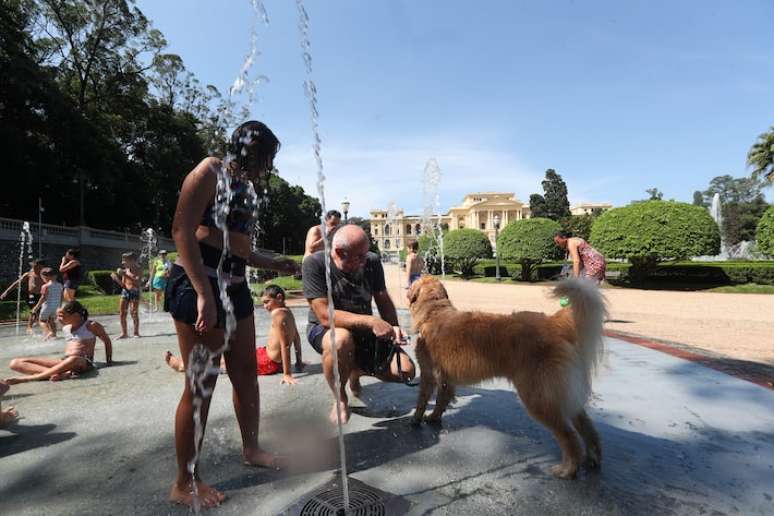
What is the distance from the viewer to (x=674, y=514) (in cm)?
214

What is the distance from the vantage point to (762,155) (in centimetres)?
3975

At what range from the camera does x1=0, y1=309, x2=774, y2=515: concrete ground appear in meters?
2.27

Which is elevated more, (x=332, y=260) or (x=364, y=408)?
(x=332, y=260)

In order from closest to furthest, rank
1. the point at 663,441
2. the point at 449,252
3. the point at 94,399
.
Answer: the point at 663,441
the point at 94,399
the point at 449,252

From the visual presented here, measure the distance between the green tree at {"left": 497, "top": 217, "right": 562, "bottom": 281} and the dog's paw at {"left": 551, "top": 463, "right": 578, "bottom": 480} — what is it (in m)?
30.2

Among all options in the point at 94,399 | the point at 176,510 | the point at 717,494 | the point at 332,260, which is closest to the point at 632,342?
the point at 717,494

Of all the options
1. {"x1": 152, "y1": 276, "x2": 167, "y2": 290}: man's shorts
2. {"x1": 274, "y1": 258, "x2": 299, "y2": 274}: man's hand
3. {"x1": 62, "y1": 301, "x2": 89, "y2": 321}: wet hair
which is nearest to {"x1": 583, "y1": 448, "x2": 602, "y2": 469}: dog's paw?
{"x1": 274, "y1": 258, "x2": 299, "y2": 274}: man's hand

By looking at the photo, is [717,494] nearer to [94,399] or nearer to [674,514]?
[674,514]

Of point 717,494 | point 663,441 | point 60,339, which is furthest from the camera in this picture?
point 60,339

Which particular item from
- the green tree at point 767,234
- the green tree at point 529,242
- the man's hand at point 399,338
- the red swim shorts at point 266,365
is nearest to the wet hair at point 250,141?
the man's hand at point 399,338

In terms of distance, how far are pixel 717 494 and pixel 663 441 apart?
70 cm

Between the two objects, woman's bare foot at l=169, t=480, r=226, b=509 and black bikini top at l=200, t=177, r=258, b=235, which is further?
black bikini top at l=200, t=177, r=258, b=235

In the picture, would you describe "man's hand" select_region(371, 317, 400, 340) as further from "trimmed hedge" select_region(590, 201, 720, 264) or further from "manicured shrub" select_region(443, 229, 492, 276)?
"manicured shrub" select_region(443, 229, 492, 276)

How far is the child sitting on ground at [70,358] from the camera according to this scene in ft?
15.6
